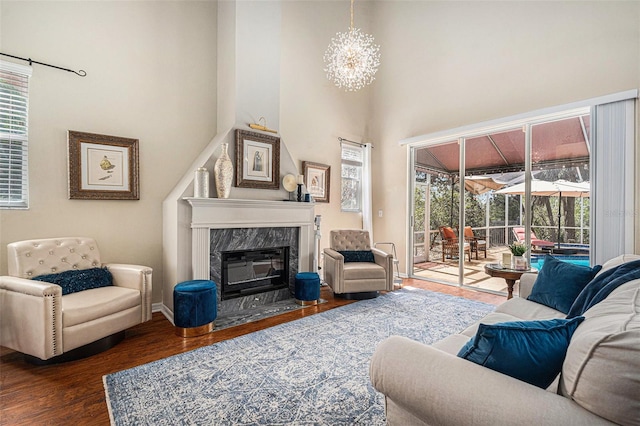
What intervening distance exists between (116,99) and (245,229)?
1.97 meters

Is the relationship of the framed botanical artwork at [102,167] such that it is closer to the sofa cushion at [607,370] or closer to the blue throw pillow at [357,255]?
the blue throw pillow at [357,255]

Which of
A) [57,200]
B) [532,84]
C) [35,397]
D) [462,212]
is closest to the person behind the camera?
[35,397]

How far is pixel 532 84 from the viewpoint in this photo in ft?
13.3

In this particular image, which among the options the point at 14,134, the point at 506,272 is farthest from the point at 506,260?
the point at 14,134

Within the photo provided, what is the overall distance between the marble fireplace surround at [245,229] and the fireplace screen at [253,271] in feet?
0.28

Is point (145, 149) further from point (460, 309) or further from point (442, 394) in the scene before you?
point (460, 309)

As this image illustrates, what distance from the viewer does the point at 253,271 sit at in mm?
3793

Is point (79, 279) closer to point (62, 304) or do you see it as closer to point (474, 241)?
point (62, 304)

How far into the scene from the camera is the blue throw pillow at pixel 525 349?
101 cm

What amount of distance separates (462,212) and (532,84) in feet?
6.49

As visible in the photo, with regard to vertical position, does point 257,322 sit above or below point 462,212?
below

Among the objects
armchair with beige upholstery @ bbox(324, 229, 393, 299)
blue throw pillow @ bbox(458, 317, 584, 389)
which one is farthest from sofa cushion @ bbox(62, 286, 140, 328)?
blue throw pillow @ bbox(458, 317, 584, 389)

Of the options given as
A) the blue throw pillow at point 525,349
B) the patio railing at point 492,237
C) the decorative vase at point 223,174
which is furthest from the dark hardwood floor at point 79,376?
the patio railing at point 492,237

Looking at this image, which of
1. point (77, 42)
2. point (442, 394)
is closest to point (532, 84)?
point (442, 394)
